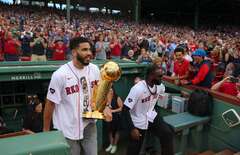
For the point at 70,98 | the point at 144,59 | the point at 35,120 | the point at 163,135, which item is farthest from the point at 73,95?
the point at 144,59

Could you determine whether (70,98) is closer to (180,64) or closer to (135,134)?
(135,134)

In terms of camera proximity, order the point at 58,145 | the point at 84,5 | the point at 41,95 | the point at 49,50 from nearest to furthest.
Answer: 1. the point at 58,145
2. the point at 41,95
3. the point at 49,50
4. the point at 84,5

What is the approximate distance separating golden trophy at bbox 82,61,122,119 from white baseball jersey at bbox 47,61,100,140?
28cm

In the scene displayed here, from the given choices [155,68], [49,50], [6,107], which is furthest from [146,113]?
[49,50]

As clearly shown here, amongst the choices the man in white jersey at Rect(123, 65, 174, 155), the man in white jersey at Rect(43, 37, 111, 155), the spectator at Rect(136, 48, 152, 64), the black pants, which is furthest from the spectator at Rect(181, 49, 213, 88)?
the man in white jersey at Rect(43, 37, 111, 155)

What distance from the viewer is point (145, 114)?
4.29m

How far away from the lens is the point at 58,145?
195 centimetres

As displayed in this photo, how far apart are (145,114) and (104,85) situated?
6.29ft

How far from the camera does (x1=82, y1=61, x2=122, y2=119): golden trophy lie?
2.44 metres

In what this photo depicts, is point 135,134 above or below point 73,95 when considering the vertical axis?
below

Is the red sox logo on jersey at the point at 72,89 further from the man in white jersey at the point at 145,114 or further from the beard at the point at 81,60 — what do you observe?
→ the man in white jersey at the point at 145,114

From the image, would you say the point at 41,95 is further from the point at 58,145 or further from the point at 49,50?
the point at 49,50

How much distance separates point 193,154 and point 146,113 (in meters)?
1.21

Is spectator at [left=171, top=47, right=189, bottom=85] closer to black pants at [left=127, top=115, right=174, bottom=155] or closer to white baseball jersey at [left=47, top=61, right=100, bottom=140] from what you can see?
black pants at [left=127, top=115, right=174, bottom=155]
